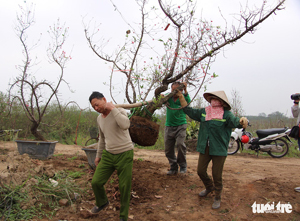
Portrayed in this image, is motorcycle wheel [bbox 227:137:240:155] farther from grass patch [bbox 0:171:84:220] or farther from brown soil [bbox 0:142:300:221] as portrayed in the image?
grass patch [bbox 0:171:84:220]

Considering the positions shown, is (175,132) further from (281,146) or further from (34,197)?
(281,146)

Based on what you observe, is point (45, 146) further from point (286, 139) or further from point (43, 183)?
point (286, 139)

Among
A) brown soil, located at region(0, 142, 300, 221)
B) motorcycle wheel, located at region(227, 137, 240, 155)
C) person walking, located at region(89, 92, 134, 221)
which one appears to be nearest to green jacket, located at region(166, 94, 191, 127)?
brown soil, located at region(0, 142, 300, 221)

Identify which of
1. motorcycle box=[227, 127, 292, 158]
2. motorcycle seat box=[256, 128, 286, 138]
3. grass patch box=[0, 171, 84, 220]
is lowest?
grass patch box=[0, 171, 84, 220]

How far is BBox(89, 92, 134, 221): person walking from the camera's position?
2.61 metres

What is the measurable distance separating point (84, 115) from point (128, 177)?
11.1 metres

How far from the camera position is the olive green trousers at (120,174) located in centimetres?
268

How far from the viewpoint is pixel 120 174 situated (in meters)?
2.71

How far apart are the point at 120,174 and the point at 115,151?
11.0 inches

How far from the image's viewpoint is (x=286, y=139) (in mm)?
7559

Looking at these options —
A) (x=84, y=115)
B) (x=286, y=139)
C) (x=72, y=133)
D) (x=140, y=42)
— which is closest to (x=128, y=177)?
(x=140, y=42)

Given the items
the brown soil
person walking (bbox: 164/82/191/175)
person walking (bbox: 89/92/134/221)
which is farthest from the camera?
person walking (bbox: 164/82/191/175)

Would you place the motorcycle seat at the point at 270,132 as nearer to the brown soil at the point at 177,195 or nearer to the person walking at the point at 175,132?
the brown soil at the point at 177,195

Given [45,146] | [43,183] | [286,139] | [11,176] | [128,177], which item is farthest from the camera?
[286,139]
